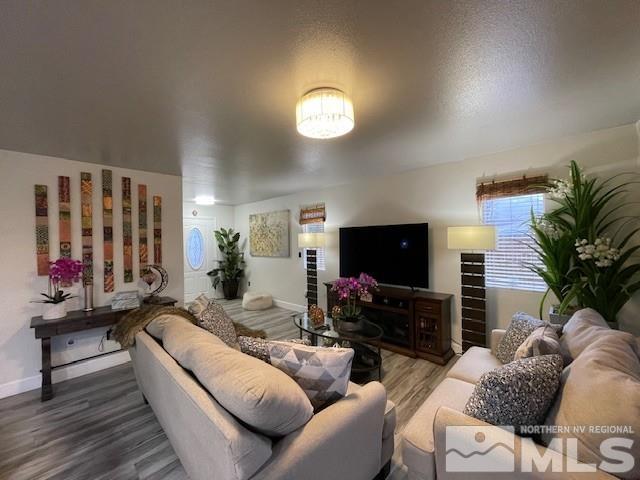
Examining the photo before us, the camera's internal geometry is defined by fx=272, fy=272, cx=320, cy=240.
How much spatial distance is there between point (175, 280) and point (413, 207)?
3438 mm

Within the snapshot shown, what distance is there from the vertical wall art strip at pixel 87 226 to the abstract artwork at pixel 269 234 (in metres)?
3.14

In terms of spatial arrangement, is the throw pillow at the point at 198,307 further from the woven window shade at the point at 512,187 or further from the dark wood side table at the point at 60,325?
the woven window shade at the point at 512,187

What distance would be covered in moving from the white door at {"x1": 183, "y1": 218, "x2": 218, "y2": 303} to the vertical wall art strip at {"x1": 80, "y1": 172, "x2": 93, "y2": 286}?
317 centimetres

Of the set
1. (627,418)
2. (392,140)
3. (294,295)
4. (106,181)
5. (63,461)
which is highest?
(392,140)

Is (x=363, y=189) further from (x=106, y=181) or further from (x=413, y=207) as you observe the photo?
(x=106, y=181)

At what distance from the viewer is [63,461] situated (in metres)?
1.80

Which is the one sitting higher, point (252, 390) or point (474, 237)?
point (474, 237)

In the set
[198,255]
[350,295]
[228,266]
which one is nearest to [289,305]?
[228,266]

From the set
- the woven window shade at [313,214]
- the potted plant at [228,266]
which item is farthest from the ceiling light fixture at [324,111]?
the potted plant at [228,266]

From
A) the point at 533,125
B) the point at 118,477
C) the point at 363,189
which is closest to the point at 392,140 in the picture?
the point at 533,125

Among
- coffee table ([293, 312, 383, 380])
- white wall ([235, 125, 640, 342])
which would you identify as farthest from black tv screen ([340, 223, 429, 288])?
coffee table ([293, 312, 383, 380])

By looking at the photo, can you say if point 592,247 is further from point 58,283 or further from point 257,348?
point 58,283

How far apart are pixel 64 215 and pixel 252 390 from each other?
10.8 ft

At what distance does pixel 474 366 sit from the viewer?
198 cm
